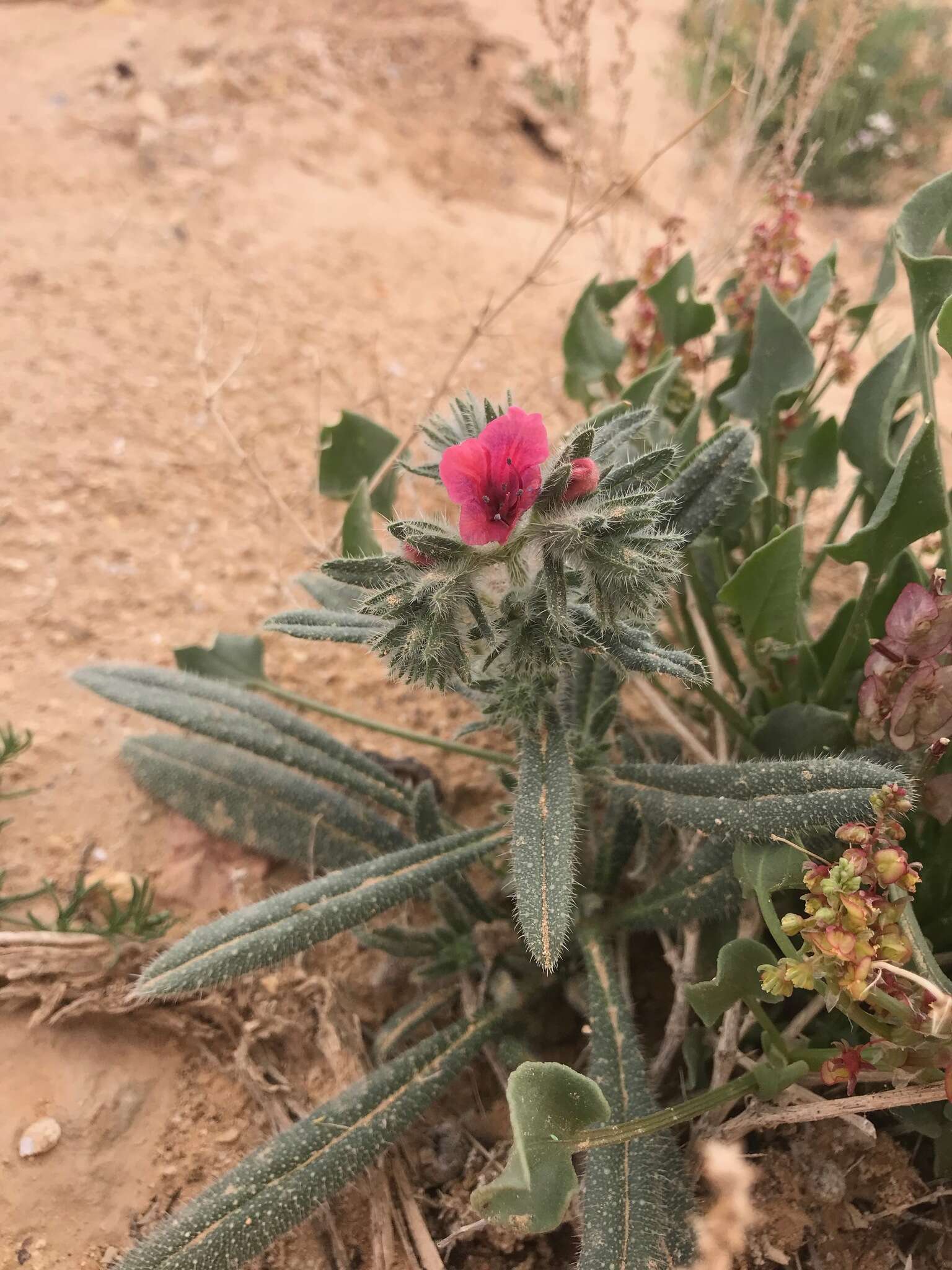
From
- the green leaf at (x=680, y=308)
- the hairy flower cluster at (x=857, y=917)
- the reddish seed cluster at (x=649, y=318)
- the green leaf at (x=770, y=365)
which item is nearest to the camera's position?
the hairy flower cluster at (x=857, y=917)

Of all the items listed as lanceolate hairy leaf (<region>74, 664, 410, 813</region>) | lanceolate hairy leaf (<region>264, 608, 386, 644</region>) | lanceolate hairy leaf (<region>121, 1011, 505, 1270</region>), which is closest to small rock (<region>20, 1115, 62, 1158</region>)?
lanceolate hairy leaf (<region>121, 1011, 505, 1270</region>)

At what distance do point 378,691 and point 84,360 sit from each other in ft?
5.66

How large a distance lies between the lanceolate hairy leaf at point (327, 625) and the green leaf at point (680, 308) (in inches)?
46.0

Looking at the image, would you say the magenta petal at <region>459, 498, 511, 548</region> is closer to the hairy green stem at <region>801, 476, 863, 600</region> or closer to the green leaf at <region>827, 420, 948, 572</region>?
the green leaf at <region>827, 420, 948, 572</region>

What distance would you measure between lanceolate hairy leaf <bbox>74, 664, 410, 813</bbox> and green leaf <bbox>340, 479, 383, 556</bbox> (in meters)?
0.45

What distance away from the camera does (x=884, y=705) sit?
5.50ft

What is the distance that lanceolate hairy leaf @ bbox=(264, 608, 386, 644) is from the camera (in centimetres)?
179

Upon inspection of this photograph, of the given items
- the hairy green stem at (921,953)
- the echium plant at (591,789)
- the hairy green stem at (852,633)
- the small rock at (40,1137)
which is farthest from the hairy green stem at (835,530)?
the small rock at (40,1137)

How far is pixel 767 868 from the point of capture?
61.7 inches

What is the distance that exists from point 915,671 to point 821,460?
2.48 ft

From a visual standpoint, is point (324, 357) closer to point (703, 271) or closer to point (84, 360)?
point (84, 360)

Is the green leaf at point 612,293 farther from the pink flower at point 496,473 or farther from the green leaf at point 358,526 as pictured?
the pink flower at point 496,473

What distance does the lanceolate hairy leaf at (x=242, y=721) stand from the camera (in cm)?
214

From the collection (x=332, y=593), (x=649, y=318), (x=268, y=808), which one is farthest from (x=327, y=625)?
(x=649, y=318)
